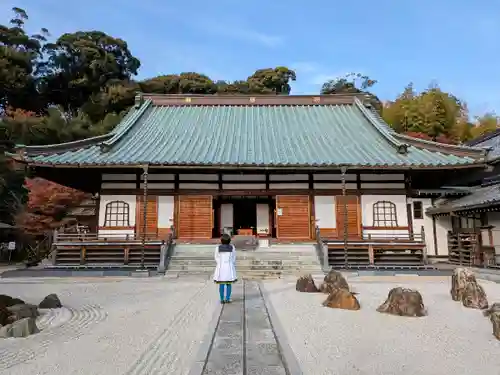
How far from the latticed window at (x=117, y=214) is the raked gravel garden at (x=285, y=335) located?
6.11 meters

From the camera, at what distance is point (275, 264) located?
12250 mm

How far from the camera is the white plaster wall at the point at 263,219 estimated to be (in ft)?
57.4

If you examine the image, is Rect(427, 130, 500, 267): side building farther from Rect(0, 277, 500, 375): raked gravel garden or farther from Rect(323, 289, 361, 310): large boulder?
Rect(323, 289, 361, 310): large boulder

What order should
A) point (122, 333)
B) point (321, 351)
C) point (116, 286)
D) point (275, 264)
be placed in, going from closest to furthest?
point (321, 351)
point (122, 333)
point (116, 286)
point (275, 264)

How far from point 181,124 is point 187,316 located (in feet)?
44.0

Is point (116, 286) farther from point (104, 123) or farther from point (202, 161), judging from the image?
point (104, 123)

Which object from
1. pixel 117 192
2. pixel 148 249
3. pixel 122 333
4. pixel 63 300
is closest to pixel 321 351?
pixel 122 333

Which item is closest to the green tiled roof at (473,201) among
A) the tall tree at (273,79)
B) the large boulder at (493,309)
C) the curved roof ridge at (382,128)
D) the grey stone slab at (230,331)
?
the curved roof ridge at (382,128)

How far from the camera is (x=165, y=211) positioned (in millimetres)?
14898

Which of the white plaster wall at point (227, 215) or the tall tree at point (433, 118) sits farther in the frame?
the tall tree at point (433, 118)

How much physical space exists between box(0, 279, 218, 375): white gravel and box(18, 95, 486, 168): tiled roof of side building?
20.0 feet

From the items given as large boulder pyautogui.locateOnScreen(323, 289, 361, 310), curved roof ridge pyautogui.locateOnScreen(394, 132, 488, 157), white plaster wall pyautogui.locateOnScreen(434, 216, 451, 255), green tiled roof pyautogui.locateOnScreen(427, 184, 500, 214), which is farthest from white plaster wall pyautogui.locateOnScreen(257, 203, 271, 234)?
large boulder pyautogui.locateOnScreen(323, 289, 361, 310)

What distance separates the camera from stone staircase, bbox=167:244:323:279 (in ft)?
38.8

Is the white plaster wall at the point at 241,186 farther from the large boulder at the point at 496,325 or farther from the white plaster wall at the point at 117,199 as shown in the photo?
the large boulder at the point at 496,325
